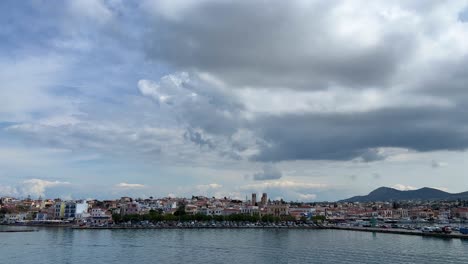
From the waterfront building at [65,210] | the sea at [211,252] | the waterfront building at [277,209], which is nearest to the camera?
the sea at [211,252]

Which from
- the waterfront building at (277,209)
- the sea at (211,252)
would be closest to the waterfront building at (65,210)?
the sea at (211,252)

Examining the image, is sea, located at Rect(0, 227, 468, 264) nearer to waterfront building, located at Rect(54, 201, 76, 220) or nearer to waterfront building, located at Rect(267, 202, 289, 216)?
waterfront building, located at Rect(54, 201, 76, 220)

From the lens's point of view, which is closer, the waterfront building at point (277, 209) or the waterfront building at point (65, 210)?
the waterfront building at point (65, 210)

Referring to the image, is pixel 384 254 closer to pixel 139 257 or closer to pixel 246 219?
pixel 139 257

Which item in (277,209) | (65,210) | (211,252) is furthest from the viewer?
(277,209)

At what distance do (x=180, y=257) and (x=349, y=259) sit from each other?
36.4 feet

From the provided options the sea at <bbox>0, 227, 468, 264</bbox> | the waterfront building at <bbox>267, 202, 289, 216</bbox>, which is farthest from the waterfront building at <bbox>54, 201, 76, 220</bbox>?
the waterfront building at <bbox>267, 202, 289, 216</bbox>

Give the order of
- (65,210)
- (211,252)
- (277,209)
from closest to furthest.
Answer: (211,252) → (65,210) → (277,209)

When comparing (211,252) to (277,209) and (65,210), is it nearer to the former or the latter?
(65,210)

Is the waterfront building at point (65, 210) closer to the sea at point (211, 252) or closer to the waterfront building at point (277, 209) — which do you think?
the sea at point (211, 252)

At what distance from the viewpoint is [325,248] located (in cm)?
3650

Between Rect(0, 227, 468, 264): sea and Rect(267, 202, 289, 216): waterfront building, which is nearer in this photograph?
Rect(0, 227, 468, 264): sea

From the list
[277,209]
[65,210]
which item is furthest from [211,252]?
[277,209]

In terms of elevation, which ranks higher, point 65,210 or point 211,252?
point 65,210
